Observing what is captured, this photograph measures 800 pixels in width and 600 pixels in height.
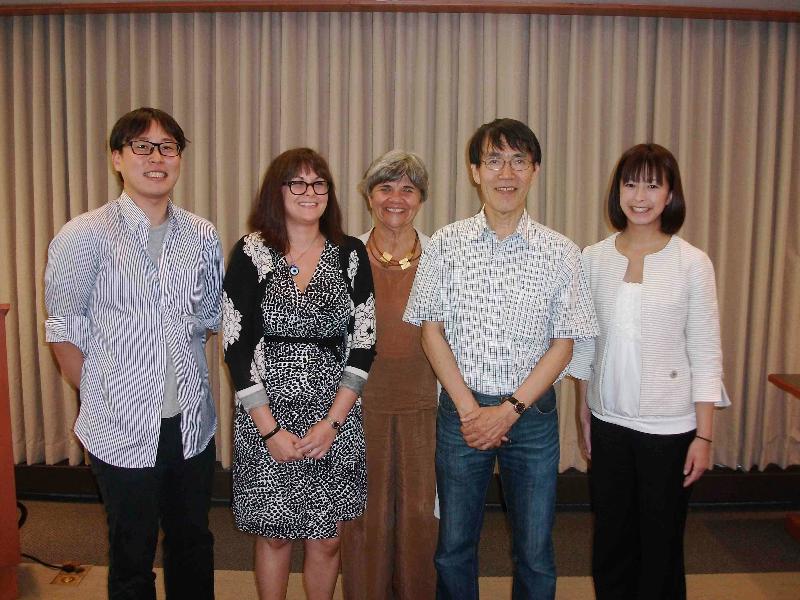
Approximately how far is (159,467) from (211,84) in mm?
2375

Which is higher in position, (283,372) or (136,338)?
(136,338)

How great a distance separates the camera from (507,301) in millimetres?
1856

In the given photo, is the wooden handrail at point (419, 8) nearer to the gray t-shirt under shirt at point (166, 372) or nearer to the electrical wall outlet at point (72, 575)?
the gray t-shirt under shirt at point (166, 372)

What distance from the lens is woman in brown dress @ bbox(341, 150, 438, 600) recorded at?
86.4 inches

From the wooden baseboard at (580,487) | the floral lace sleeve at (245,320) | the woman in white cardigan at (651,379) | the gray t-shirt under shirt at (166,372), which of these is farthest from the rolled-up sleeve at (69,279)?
the wooden baseboard at (580,487)

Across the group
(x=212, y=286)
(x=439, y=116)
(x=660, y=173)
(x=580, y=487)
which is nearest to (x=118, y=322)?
(x=212, y=286)

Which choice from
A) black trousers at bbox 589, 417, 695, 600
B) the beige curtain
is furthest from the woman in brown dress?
the beige curtain

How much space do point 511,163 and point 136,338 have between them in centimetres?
125

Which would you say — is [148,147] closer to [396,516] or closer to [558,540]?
[396,516]

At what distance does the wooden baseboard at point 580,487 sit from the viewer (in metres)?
3.48

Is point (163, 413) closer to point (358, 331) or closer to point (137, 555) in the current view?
point (137, 555)

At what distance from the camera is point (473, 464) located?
1.91 meters

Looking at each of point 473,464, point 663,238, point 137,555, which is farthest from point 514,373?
point 137,555

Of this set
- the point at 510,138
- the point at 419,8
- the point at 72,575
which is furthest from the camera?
the point at 419,8
